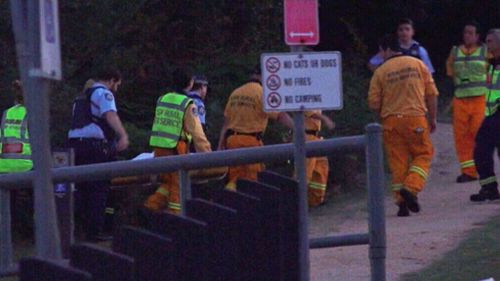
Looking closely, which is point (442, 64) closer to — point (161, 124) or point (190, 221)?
point (161, 124)

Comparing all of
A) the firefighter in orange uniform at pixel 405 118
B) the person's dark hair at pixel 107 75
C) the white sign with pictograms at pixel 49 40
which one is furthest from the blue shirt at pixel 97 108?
the white sign with pictograms at pixel 49 40

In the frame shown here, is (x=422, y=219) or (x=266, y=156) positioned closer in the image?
(x=266, y=156)

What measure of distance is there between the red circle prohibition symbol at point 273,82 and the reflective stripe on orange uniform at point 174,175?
470cm

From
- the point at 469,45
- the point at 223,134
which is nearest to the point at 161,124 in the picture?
the point at 223,134

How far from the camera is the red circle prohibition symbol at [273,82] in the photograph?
6.90m

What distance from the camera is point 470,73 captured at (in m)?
14.5

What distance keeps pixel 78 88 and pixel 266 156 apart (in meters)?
8.03

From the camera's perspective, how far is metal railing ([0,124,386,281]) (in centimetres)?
746

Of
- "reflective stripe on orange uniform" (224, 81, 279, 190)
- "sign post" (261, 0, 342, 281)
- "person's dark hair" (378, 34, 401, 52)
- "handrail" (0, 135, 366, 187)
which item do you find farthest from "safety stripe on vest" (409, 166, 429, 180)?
"sign post" (261, 0, 342, 281)

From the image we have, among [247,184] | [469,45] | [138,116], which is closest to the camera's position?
[247,184]

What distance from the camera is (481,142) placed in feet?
42.4

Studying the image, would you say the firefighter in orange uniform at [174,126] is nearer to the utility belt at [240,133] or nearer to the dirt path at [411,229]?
the utility belt at [240,133]

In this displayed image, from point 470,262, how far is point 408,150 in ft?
10.1

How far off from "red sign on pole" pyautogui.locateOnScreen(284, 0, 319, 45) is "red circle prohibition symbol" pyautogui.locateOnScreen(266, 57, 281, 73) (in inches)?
5.7
